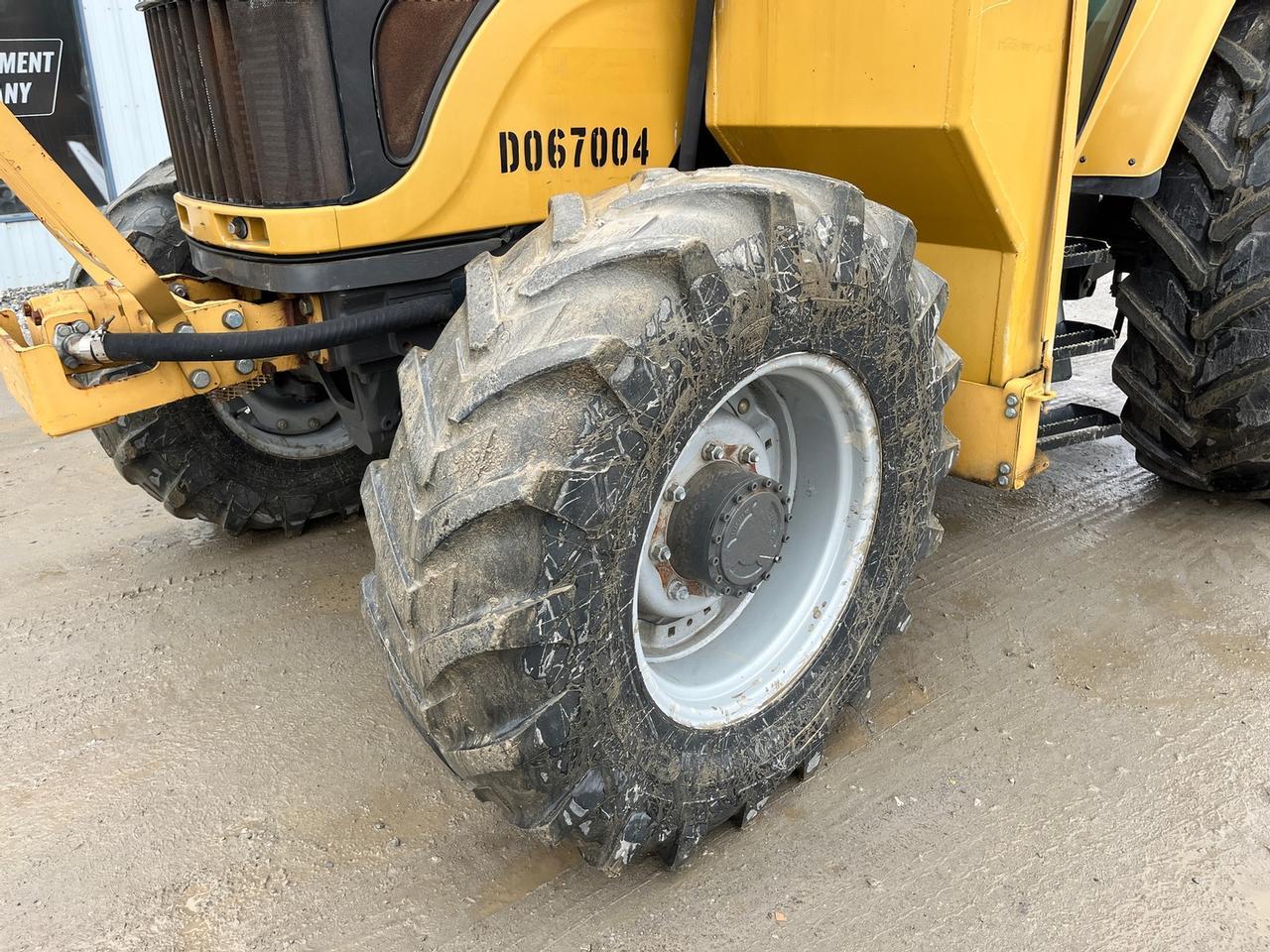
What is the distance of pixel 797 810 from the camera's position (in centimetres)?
240

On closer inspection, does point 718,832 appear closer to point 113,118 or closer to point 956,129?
point 956,129

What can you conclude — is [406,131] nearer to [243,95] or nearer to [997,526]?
[243,95]

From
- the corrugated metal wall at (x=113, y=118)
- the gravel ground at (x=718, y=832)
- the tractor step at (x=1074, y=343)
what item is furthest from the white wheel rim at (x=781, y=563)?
the corrugated metal wall at (x=113, y=118)

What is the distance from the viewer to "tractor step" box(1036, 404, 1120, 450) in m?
3.17

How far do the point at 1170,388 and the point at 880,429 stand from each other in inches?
68.4

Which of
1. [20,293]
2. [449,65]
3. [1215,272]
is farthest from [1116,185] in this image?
[20,293]

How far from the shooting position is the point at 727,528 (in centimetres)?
210

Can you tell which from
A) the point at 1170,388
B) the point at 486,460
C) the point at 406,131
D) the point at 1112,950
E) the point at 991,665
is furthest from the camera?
the point at 1170,388

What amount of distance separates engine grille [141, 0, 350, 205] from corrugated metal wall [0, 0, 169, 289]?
5.50 m

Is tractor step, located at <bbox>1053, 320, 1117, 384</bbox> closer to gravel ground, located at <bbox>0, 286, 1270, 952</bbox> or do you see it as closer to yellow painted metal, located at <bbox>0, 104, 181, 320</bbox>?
Result: gravel ground, located at <bbox>0, 286, 1270, 952</bbox>

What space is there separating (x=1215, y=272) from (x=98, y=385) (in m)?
3.28

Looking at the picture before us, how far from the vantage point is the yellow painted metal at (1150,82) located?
2.94 meters

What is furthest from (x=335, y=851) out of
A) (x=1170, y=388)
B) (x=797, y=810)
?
(x=1170, y=388)

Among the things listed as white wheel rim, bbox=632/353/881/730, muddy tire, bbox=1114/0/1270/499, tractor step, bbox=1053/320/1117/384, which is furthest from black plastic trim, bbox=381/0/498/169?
muddy tire, bbox=1114/0/1270/499
